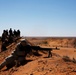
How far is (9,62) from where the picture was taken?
11.6 meters

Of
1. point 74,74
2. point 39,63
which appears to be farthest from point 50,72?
point 39,63

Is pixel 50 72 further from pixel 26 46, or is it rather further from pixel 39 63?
pixel 26 46

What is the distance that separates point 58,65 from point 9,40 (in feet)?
47.2

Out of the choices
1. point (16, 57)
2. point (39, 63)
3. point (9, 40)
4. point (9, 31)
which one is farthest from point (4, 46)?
point (39, 63)

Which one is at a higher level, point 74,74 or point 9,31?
point 9,31

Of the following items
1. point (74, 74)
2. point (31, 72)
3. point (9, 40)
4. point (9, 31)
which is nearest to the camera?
point (74, 74)

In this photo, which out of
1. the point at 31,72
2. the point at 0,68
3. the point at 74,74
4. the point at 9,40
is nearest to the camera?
the point at 74,74

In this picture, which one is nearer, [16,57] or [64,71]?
[64,71]

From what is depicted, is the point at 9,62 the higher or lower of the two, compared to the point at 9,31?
lower

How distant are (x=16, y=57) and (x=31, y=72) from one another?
317 centimetres

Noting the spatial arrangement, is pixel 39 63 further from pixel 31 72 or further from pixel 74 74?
pixel 74 74

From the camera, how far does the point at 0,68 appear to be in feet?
37.5

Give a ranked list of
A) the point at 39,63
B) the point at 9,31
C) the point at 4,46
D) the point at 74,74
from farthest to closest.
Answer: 1. the point at 9,31
2. the point at 4,46
3. the point at 39,63
4. the point at 74,74

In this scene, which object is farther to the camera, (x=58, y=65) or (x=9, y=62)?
(x=9, y=62)
